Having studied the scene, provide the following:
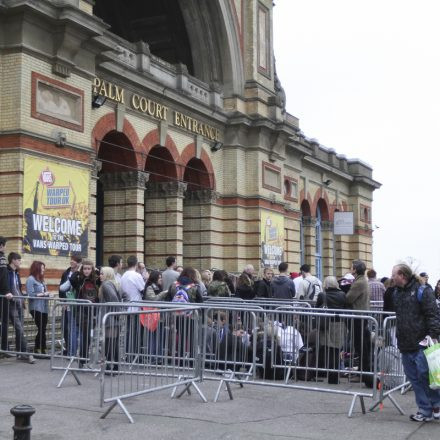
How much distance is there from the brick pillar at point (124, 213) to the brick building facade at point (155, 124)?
4 cm

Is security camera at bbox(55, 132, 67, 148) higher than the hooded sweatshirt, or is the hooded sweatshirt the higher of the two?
security camera at bbox(55, 132, 67, 148)

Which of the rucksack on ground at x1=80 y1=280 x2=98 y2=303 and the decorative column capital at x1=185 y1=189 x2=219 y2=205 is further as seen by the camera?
the decorative column capital at x1=185 y1=189 x2=219 y2=205

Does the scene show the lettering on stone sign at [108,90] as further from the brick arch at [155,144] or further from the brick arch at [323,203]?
the brick arch at [323,203]

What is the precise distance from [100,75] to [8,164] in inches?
194

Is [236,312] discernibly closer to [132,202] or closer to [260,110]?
[132,202]

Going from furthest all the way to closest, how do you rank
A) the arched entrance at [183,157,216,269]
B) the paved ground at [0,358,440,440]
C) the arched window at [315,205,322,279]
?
1. the arched window at [315,205,322,279]
2. the arched entrance at [183,157,216,269]
3. the paved ground at [0,358,440,440]

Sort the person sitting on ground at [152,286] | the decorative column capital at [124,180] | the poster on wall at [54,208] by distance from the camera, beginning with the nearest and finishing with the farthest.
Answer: the person sitting on ground at [152,286] → the poster on wall at [54,208] → the decorative column capital at [124,180]

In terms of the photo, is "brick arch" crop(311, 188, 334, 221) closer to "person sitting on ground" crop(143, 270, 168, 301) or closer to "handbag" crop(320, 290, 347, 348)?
"person sitting on ground" crop(143, 270, 168, 301)

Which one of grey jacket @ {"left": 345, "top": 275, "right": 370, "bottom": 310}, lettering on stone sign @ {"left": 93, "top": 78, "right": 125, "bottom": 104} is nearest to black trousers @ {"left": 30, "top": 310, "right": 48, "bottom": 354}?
grey jacket @ {"left": 345, "top": 275, "right": 370, "bottom": 310}

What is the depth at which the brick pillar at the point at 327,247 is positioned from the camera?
3891cm

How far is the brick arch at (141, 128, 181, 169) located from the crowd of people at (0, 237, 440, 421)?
280 inches

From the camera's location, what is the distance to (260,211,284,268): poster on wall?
86.5ft

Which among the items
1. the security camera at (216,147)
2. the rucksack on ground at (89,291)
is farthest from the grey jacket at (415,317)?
the security camera at (216,147)

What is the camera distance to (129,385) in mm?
8344
